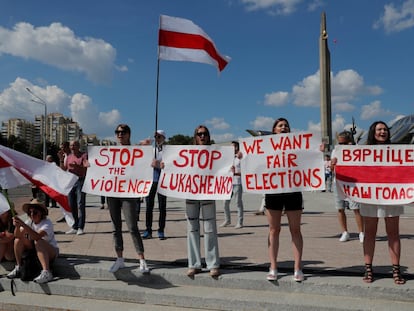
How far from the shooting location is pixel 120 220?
16.6 ft

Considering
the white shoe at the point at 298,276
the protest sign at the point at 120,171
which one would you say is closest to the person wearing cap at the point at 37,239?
the protest sign at the point at 120,171

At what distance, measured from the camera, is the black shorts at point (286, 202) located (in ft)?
14.7

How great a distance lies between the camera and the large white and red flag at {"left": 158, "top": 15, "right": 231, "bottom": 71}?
5793 millimetres

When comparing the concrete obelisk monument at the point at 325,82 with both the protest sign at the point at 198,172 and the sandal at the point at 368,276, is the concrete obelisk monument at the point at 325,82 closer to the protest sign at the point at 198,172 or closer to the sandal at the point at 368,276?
the protest sign at the point at 198,172

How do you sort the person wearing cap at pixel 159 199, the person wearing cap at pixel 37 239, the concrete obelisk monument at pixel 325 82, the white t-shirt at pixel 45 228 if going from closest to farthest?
1. the person wearing cap at pixel 37 239
2. the white t-shirt at pixel 45 228
3. the person wearing cap at pixel 159 199
4. the concrete obelisk monument at pixel 325 82

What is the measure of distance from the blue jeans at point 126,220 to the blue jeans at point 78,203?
2855 millimetres

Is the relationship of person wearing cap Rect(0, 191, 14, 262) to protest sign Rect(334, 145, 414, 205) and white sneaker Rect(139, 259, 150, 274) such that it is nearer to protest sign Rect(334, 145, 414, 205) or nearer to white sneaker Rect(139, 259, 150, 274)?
white sneaker Rect(139, 259, 150, 274)

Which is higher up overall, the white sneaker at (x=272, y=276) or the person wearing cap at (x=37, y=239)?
the person wearing cap at (x=37, y=239)

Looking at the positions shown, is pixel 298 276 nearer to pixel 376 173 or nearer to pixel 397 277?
pixel 397 277

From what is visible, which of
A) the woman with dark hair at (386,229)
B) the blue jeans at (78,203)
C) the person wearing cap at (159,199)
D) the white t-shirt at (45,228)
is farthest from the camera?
the blue jeans at (78,203)

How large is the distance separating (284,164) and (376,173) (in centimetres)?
109

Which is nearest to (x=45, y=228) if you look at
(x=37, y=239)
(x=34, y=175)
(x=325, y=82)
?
(x=37, y=239)

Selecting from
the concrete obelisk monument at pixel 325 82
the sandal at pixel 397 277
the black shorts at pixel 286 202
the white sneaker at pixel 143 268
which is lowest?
the white sneaker at pixel 143 268

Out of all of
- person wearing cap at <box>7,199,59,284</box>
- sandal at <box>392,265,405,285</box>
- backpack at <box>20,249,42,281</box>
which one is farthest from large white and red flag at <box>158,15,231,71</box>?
sandal at <box>392,265,405,285</box>
